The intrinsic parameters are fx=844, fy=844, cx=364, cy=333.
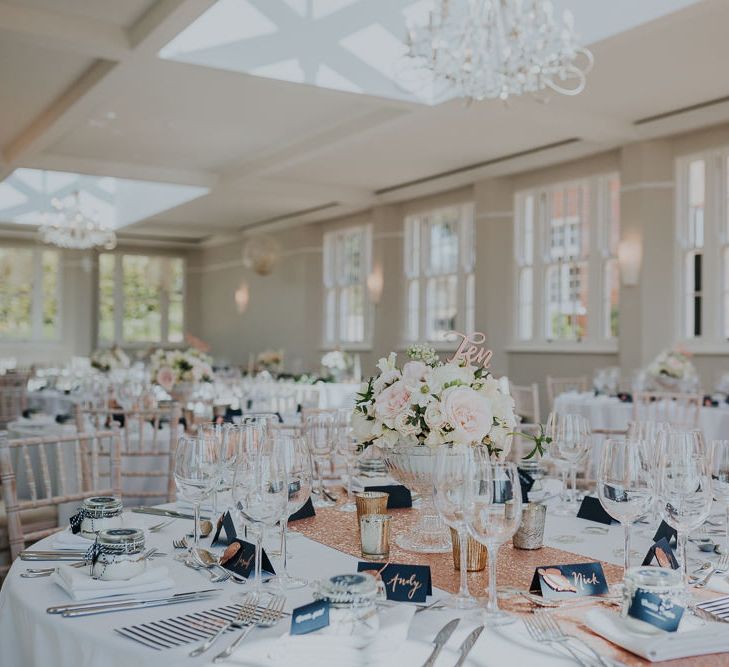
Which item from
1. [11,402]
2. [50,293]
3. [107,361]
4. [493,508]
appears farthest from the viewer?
[50,293]

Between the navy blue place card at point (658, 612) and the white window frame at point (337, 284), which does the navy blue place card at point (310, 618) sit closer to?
the navy blue place card at point (658, 612)

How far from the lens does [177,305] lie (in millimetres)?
20969

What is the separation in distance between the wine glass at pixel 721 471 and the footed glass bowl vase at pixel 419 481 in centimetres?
64

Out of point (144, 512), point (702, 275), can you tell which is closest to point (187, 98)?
point (702, 275)

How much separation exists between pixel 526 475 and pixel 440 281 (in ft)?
36.1

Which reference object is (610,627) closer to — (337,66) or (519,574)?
(519,574)

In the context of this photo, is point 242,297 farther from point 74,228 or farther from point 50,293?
point 74,228

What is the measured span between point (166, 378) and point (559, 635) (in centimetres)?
460

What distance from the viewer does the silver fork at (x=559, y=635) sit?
52.1 inches

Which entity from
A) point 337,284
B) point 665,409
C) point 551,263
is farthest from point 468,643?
point 337,284

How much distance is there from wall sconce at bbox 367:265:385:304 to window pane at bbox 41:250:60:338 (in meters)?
8.54

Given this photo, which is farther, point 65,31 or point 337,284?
point 337,284

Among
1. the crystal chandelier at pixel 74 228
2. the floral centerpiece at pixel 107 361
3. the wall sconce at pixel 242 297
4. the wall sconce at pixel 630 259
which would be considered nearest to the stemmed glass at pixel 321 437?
the floral centerpiece at pixel 107 361

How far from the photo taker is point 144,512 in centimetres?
245
